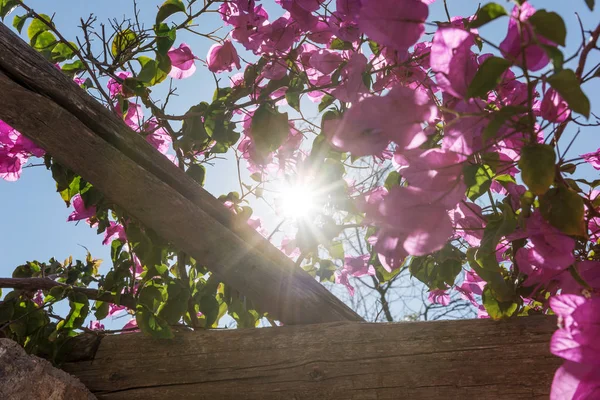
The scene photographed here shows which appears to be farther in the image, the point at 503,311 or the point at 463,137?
the point at 503,311

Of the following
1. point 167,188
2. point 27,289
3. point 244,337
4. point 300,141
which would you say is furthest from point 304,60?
point 27,289

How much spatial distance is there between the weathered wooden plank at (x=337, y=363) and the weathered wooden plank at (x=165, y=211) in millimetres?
88

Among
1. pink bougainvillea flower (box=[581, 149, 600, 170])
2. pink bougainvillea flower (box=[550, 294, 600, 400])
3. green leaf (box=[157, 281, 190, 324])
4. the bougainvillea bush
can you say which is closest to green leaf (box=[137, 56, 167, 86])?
the bougainvillea bush

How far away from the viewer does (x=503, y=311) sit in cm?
98

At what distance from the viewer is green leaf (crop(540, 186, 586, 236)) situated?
0.60 metres

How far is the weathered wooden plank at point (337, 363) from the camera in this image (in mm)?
942

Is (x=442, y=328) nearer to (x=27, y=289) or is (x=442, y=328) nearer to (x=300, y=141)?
(x=300, y=141)

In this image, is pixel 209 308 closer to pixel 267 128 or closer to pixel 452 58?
pixel 267 128

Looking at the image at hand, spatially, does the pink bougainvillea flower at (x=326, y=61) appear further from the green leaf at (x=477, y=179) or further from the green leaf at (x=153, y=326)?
the green leaf at (x=153, y=326)

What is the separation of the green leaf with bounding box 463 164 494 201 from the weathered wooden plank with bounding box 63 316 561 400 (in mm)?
304

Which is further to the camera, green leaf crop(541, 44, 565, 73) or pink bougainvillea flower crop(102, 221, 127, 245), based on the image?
pink bougainvillea flower crop(102, 221, 127, 245)

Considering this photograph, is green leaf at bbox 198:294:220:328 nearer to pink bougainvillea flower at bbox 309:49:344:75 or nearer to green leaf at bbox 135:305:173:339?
green leaf at bbox 135:305:173:339

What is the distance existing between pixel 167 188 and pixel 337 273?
789 millimetres

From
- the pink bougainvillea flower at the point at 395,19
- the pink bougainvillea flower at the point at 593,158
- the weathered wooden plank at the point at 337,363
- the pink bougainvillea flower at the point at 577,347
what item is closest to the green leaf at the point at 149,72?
the weathered wooden plank at the point at 337,363
